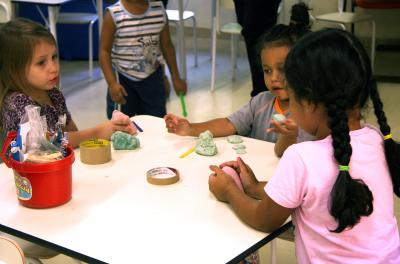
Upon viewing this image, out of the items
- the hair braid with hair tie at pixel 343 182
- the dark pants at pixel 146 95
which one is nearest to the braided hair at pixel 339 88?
the hair braid with hair tie at pixel 343 182

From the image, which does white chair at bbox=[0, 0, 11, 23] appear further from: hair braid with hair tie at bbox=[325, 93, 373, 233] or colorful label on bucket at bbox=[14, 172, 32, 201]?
hair braid with hair tie at bbox=[325, 93, 373, 233]

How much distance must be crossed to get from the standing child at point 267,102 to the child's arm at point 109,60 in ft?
2.68

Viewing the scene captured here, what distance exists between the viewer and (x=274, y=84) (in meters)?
1.74

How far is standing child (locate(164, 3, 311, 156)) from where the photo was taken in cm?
175

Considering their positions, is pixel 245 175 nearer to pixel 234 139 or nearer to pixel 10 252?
pixel 234 139

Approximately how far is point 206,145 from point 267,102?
362mm

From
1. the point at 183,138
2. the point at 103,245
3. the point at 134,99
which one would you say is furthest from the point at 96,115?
the point at 103,245

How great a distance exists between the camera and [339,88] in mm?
1030

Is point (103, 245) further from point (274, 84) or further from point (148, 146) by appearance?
point (274, 84)

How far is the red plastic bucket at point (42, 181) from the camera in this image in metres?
1.19

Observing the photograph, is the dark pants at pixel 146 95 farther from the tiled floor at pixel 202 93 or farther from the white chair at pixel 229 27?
the white chair at pixel 229 27

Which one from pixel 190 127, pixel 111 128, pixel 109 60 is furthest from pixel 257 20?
pixel 111 128

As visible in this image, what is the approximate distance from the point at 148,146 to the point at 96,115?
7.64 ft

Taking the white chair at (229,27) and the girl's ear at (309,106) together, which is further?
the white chair at (229,27)
